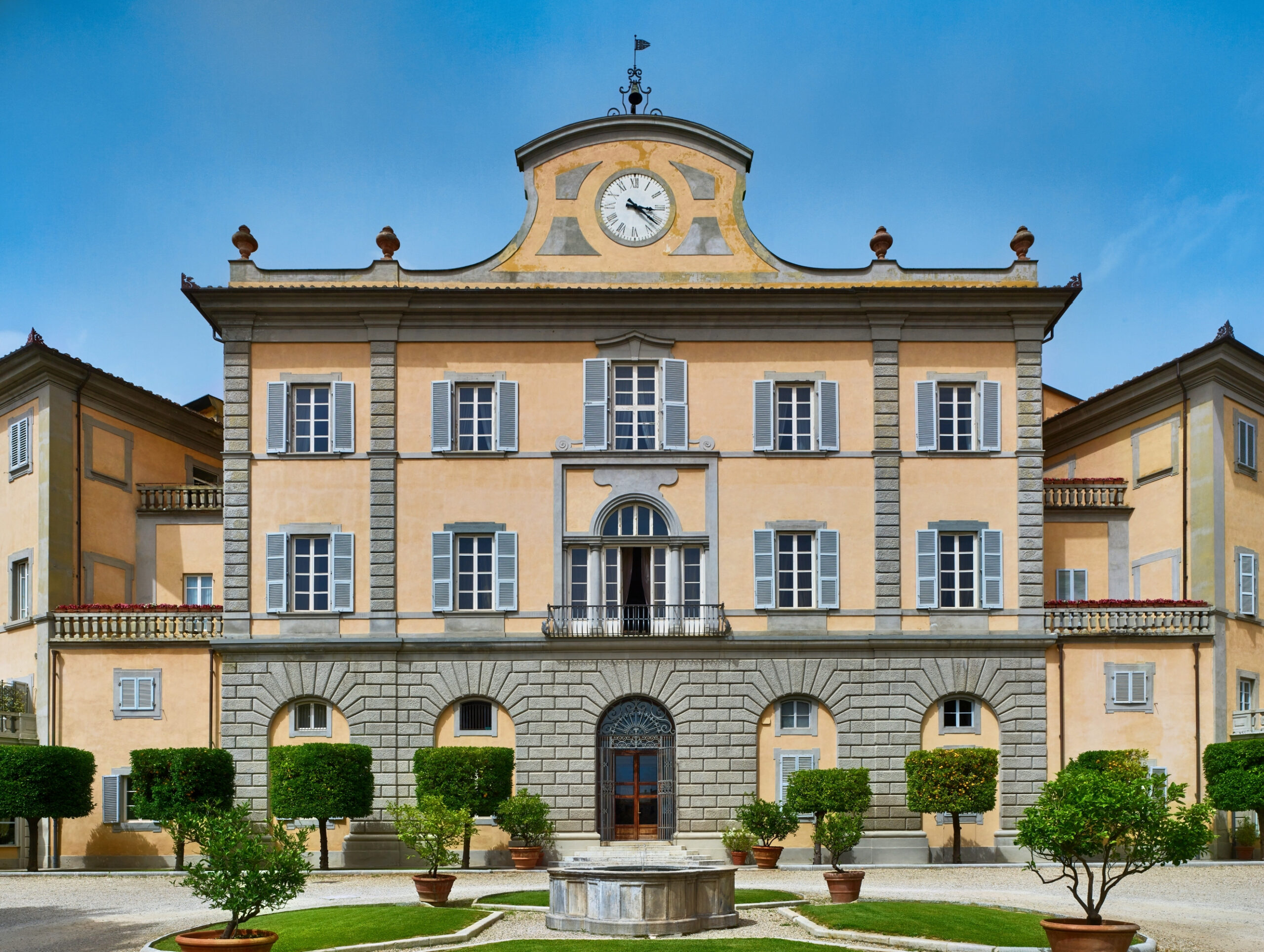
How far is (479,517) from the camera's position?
3522 cm

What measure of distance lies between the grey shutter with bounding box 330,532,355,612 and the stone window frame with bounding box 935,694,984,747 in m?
13.8

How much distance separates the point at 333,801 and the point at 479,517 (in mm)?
7355

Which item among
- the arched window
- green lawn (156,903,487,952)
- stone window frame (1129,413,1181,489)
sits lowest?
green lawn (156,903,487,952)

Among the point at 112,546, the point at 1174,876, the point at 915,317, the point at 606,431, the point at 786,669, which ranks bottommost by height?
the point at 1174,876

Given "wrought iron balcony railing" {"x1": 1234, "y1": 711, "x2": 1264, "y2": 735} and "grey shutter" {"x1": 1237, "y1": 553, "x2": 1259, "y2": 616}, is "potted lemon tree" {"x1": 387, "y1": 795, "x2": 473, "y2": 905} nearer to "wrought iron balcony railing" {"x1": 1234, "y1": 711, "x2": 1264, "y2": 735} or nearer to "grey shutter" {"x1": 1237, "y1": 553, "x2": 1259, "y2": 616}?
"wrought iron balcony railing" {"x1": 1234, "y1": 711, "x2": 1264, "y2": 735}

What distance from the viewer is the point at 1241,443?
37.0m

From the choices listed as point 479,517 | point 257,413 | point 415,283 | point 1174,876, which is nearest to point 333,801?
point 479,517

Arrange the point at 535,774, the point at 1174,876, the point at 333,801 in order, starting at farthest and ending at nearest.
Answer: the point at 535,774 < the point at 333,801 < the point at 1174,876

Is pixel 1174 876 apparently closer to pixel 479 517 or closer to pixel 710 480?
pixel 710 480

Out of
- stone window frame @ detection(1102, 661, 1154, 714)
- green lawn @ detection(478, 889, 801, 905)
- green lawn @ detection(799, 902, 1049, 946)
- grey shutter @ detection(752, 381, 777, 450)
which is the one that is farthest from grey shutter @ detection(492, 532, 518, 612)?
stone window frame @ detection(1102, 661, 1154, 714)

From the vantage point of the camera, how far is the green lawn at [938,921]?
66.6 ft

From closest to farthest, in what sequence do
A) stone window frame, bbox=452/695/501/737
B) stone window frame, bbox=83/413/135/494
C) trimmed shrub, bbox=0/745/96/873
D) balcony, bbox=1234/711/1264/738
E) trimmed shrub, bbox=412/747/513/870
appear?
1. trimmed shrub, bbox=0/745/96/873
2. trimmed shrub, bbox=412/747/513/870
3. balcony, bbox=1234/711/1264/738
4. stone window frame, bbox=452/695/501/737
5. stone window frame, bbox=83/413/135/494

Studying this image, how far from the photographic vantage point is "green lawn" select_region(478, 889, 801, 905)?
24406 mm

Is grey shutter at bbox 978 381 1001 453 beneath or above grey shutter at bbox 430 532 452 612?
above
